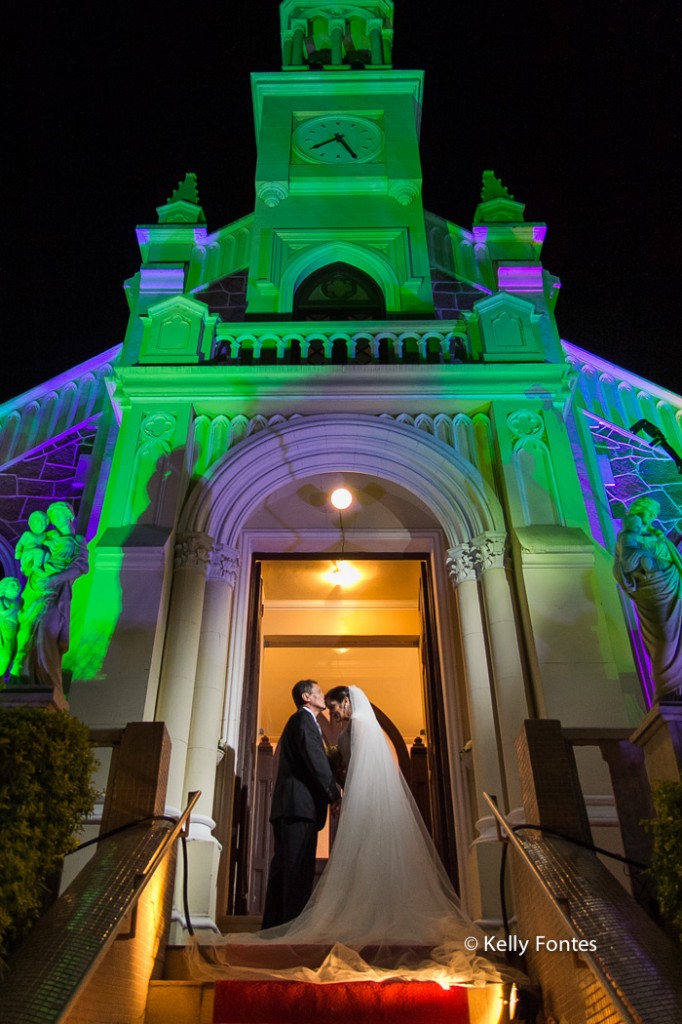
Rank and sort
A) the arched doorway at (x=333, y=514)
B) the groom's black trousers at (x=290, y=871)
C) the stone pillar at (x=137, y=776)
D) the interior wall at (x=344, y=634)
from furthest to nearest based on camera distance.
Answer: the interior wall at (x=344, y=634) → the arched doorway at (x=333, y=514) → the groom's black trousers at (x=290, y=871) → the stone pillar at (x=137, y=776)

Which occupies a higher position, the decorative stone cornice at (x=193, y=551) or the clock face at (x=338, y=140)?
the clock face at (x=338, y=140)

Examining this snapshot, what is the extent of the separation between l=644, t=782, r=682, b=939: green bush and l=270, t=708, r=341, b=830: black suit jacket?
357cm

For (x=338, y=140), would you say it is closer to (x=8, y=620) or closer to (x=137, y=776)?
(x=8, y=620)

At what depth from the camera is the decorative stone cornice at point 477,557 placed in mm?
9898

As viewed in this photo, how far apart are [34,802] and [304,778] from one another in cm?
339

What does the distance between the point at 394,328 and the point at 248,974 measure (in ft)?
29.2

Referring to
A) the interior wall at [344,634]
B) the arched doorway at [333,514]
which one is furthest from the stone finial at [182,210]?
the interior wall at [344,634]

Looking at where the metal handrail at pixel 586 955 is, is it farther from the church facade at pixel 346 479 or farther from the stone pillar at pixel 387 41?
the stone pillar at pixel 387 41

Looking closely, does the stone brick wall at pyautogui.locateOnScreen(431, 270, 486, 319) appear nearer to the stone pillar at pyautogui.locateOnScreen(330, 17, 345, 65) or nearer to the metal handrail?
the stone pillar at pyautogui.locateOnScreen(330, 17, 345, 65)

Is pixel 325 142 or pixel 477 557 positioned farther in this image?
pixel 325 142

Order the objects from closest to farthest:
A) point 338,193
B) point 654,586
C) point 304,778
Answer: point 654,586, point 304,778, point 338,193

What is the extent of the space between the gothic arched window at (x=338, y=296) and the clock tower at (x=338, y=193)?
17 millimetres

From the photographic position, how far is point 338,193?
575 inches

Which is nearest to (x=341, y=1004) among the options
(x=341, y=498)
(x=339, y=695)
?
(x=339, y=695)
